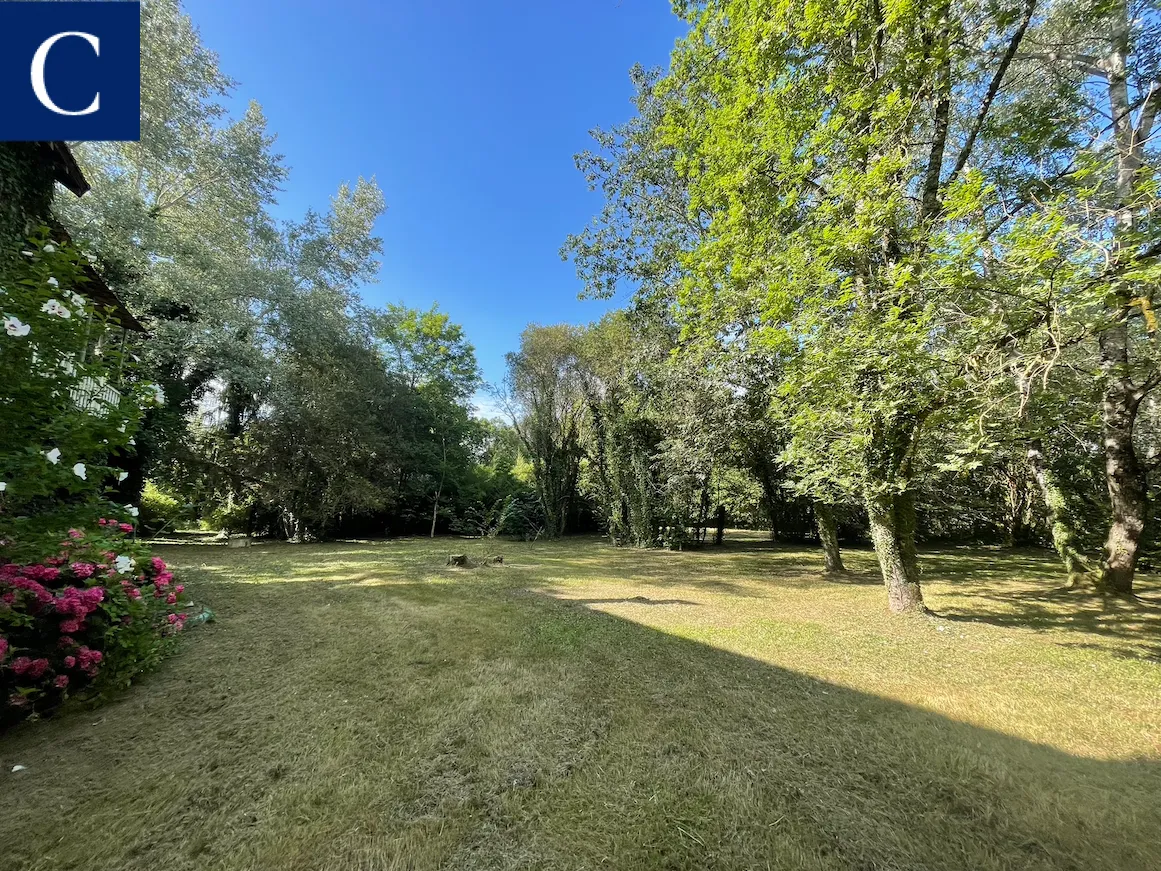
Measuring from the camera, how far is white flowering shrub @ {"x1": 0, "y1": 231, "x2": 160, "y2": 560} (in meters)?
2.75

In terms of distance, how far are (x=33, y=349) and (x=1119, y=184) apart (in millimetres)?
11316

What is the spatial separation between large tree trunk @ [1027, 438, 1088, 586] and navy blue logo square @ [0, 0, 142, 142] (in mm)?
13934

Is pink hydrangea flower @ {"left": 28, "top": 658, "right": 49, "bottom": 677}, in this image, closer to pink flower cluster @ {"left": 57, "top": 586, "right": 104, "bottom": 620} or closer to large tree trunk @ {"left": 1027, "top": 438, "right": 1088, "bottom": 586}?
pink flower cluster @ {"left": 57, "top": 586, "right": 104, "bottom": 620}

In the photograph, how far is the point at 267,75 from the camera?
9.95 meters

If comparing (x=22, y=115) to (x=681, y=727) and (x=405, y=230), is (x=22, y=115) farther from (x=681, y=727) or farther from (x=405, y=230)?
(x=405, y=230)

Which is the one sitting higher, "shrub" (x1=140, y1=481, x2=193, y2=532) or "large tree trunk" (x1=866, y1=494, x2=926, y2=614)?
"shrub" (x1=140, y1=481, x2=193, y2=532)

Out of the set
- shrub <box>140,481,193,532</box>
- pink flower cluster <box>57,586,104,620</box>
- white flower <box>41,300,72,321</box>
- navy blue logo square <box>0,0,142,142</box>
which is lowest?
pink flower cluster <box>57,586,104,620</box>

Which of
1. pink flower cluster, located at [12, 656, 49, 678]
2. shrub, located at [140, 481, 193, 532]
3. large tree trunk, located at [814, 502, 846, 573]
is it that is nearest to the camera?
pink flower cluster, located at [12, 656, 49, 678]

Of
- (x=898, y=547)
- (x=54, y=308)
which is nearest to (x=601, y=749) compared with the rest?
(x=54, y=308)

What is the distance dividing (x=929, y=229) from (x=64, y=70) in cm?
985

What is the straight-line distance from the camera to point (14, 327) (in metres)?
2.74

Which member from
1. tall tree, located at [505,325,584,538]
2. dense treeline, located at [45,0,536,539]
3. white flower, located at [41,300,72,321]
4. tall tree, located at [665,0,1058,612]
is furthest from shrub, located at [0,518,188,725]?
tall tree, located at [505,325,584,538]

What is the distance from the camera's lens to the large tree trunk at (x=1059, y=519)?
7.37 metres

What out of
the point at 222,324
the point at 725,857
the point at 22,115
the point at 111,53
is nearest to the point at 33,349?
the point at 22,115
